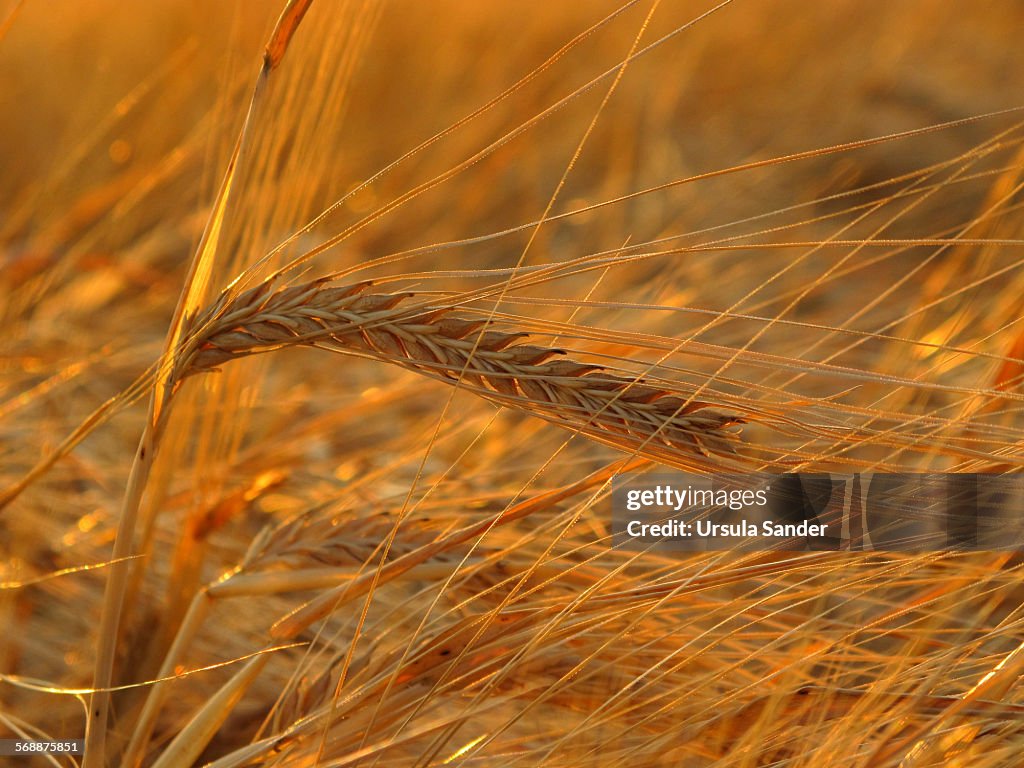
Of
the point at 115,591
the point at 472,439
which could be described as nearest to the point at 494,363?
the point at 115,591

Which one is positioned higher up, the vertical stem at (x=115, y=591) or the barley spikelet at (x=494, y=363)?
the barley spikelet at (x=494, y=363)

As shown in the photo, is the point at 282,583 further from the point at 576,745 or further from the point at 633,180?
the point at 633,180

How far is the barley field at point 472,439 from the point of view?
Answer: 0.46 meters

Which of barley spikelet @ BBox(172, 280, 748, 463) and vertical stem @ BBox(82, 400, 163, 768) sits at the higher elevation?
barley spikelet @ BBox(172, 280, 748, 463)

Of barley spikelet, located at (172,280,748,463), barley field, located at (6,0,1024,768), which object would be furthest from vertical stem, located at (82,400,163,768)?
barley spikelet, located at (172,280,748,463)

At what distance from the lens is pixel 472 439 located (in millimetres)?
1126

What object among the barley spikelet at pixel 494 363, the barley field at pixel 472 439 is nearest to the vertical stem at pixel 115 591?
the barley field at pixel 472 439

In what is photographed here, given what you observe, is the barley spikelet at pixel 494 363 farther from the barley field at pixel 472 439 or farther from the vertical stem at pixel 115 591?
the vertical stem at pixel 115 591

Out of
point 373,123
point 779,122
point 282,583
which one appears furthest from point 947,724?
point 373,123

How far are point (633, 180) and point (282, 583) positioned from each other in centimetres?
189

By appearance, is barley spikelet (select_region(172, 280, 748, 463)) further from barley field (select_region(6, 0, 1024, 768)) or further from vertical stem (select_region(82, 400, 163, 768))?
vertical stem (select_region(82, 400, 163, 768))

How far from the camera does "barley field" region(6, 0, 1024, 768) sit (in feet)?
1.51

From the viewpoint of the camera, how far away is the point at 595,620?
0.52 m

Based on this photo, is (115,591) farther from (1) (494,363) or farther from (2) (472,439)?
(2) (472,439)
